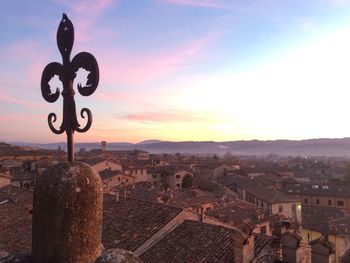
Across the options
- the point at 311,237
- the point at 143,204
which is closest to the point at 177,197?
the point at 311,237

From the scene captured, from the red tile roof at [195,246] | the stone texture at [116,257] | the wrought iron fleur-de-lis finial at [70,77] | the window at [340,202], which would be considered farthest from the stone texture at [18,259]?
the window at [340,202]

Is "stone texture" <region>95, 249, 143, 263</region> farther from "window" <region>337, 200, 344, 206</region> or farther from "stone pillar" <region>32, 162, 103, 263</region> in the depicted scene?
"window" <region>337, 200, 344, 206</region>

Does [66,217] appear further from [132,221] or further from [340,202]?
[340,202]

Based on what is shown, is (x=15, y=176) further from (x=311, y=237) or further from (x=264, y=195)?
(x=311, y=237)

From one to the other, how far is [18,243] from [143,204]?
241 inches

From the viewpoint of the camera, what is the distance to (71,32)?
10.2ft

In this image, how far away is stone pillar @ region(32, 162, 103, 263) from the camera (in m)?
2.66

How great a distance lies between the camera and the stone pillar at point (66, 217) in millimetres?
2660

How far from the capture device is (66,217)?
2686mm

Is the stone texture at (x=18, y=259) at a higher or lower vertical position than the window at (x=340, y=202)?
higher

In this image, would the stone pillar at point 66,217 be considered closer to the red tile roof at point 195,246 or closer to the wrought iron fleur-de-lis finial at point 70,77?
the wrought iron fleur-de-lis finial at point 70,77

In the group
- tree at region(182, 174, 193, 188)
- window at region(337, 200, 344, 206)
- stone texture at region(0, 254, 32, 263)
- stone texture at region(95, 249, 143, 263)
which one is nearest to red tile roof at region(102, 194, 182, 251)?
stone texture at region(0, 254, 32, 263)

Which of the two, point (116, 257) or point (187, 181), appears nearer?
point (116, 257)

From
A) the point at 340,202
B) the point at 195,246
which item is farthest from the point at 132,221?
the point at 340,202
